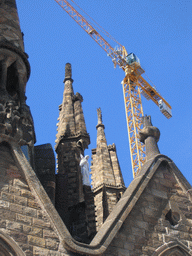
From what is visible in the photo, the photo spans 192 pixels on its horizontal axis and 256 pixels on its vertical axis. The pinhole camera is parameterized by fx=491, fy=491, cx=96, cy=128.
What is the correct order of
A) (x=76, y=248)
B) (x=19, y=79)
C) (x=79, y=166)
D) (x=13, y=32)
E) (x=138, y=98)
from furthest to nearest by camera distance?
1. (x=138, y=98)
2. (x=79, y=166)
3. (x=13, y=32)
4. (x=19, y=79)
5. (x=76, y=248)

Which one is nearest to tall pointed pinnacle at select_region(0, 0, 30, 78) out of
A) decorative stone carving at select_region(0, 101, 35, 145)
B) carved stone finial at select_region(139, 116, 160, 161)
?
decorative stone carving at select_region(0, 101, 35, 145)

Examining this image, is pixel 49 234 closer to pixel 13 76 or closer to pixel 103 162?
pixel 13 76

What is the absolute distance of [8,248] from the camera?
9.05 meters

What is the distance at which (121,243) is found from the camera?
34.4ft

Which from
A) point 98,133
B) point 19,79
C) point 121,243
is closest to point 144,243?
point 121,243

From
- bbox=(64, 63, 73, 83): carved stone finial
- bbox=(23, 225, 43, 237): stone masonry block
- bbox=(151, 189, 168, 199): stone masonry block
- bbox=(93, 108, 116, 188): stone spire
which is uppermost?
bbox=(64, 63, 73, 83): carved stone finial

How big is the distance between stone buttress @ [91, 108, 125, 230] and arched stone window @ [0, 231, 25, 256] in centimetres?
1041

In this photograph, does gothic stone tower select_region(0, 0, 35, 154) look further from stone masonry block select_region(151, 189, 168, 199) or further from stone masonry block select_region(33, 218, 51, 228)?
stone masonry block select_region(151, 189, 168, 199)

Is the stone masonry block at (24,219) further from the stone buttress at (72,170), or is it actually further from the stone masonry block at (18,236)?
the stone buttress at (72,170)

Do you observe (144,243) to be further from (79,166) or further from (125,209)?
(79,166)

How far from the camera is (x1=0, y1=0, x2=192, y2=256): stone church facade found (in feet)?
31.8

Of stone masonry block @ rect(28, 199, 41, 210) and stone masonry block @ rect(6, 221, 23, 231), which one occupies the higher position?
stone masonry block @ rect(28, 199, 41, 210)

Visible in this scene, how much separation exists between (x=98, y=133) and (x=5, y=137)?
49.8 ft

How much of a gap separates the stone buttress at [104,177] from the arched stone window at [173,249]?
8.38m
